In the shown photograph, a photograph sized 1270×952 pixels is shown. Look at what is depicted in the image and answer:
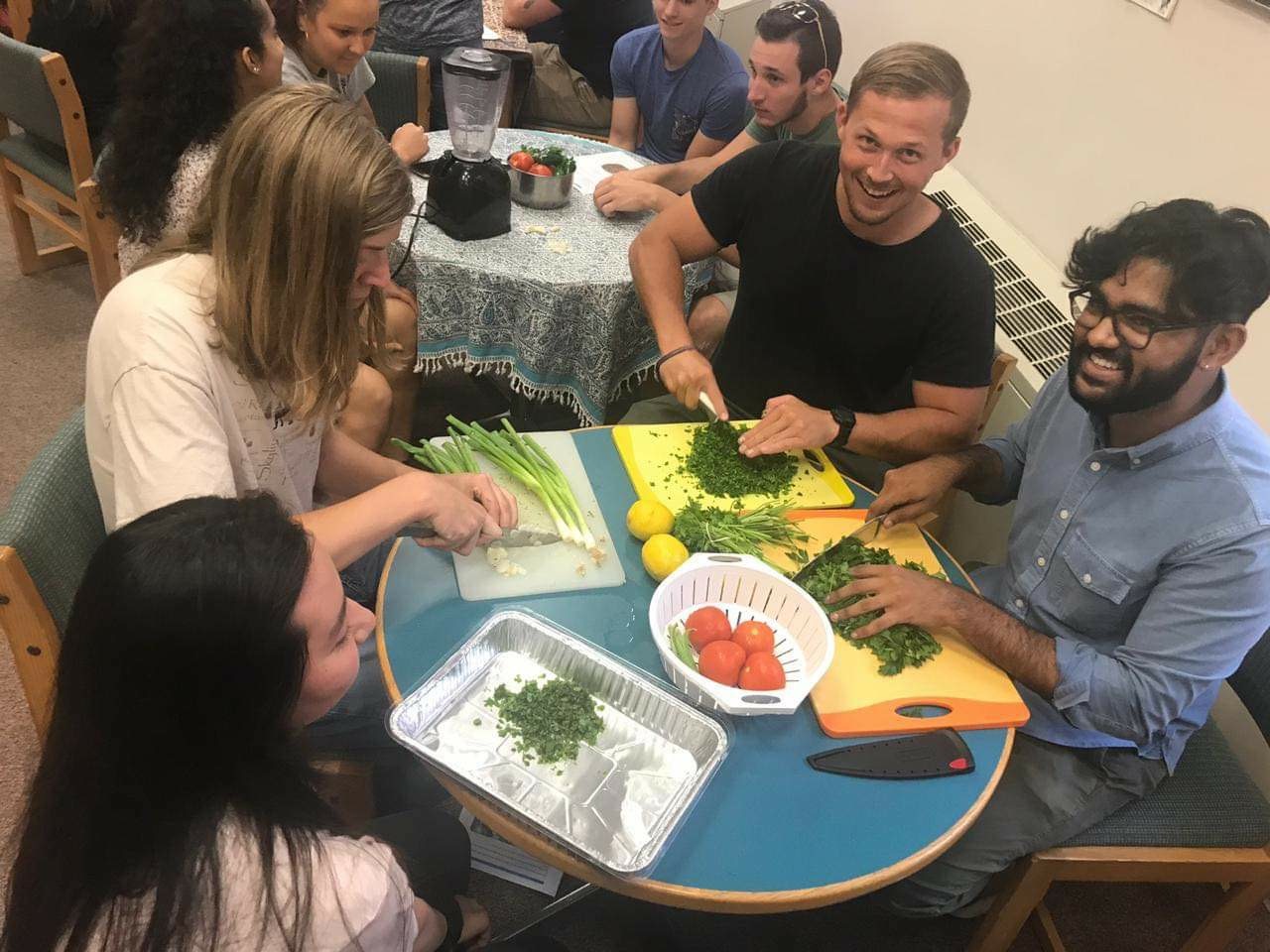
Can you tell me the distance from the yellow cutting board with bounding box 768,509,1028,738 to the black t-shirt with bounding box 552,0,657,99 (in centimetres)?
306

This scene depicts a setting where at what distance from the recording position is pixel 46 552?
1169 mm

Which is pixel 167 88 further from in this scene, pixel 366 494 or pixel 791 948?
pixel 791 948

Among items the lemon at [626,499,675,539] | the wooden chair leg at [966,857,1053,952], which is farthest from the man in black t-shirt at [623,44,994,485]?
the wooden chair leg at [966,857,1053,952]

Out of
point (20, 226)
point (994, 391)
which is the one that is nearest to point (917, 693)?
point (994, 391)

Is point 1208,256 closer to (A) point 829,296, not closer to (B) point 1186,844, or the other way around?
(A) point 829,296

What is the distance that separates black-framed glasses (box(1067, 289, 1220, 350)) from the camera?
1.41m

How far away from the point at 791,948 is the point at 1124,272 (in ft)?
4.67

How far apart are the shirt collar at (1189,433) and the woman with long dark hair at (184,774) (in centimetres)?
131

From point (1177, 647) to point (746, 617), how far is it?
2.19 ft

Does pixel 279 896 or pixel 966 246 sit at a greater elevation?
pixel 966 246

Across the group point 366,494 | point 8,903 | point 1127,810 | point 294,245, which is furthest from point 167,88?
point 1127,810

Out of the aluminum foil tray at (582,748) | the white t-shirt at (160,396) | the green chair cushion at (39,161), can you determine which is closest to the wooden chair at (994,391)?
the aluminum foil tray at (582,748)

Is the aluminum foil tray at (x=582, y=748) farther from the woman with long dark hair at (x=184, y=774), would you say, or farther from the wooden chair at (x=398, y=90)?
the wooden chair at (x=398, y=90)

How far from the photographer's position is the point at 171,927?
32.6 inches
